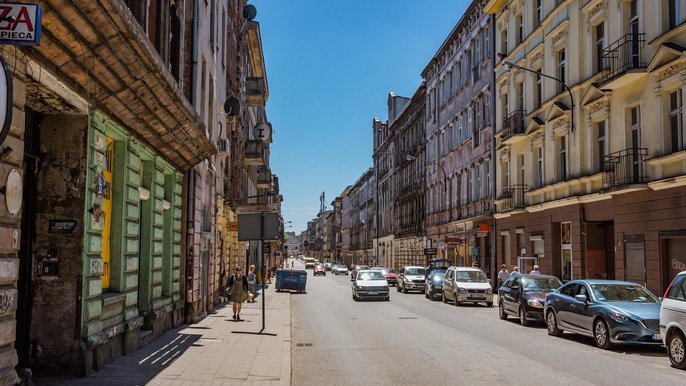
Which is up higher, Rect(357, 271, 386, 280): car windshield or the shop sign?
the shop sign

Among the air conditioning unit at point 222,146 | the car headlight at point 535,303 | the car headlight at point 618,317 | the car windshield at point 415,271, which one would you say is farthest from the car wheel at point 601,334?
the car windshield at point 415,271

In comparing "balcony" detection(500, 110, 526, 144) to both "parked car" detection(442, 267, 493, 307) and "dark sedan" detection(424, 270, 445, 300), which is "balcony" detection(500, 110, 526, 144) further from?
"dark sedan" detection(424, 270, 445, 300)

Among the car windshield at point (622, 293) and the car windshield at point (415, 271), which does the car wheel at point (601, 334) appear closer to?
the car windshield at point (622, 293)

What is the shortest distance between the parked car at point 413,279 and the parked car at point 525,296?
19612mm

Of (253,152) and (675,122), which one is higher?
(253,152)

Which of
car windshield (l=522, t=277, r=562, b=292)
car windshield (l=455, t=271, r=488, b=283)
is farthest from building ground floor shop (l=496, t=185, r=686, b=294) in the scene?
car windshield (l=522, t=277, r=562, b=292)

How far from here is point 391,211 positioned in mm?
81438

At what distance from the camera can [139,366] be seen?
35.6ft

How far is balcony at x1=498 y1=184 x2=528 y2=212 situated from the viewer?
109 feet

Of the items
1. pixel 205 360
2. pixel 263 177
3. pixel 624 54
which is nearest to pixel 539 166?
pixel 624 54

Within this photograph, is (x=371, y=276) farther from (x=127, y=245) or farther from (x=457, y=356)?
(x=127, y=245)

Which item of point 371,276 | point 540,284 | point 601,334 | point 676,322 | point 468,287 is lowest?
point 601,334

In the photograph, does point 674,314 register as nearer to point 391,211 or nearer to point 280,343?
point 280,343

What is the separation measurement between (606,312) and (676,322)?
2.94m
